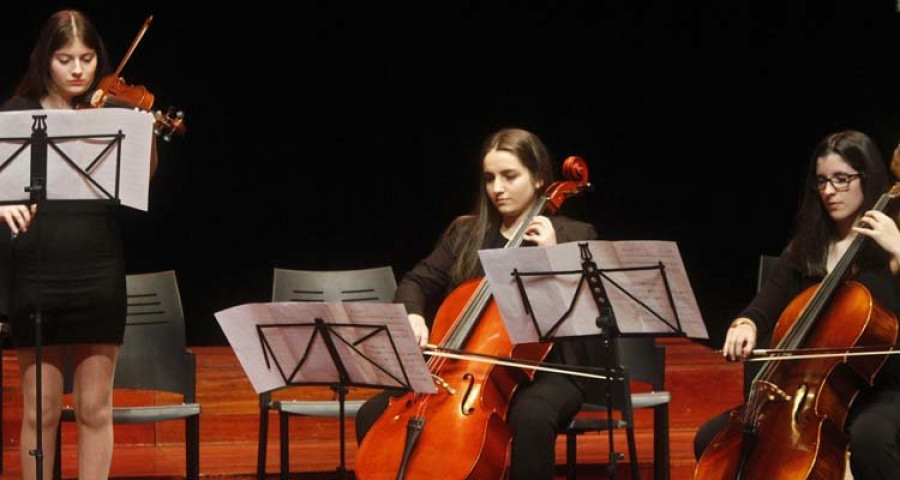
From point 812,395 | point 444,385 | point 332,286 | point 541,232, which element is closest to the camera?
point 812,395

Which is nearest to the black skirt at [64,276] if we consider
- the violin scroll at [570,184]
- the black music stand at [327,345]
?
the black music stand at [327,345]

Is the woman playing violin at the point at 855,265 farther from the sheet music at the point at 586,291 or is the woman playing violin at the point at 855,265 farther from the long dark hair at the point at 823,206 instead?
the sheet music at the point at 586,291

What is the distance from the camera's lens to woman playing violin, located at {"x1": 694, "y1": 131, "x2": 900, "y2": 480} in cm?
301

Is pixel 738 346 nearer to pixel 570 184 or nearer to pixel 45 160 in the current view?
pixel 570 184

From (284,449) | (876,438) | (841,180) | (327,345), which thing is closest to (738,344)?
(876,438)

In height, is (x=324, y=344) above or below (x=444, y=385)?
above

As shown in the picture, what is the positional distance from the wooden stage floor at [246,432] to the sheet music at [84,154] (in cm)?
146

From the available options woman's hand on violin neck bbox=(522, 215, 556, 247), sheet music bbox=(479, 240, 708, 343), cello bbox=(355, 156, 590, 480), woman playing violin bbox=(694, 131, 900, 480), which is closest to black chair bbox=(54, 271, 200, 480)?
cello bbox=(355, 156, 590, 480)

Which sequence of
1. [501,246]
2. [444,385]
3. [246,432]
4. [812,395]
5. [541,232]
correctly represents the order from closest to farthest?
[812,395] → [444,385] → [541,232] → [501,246] → [246,432]

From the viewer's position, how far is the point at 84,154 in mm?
2893

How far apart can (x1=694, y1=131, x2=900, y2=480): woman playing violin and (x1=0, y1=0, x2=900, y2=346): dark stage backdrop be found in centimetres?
241

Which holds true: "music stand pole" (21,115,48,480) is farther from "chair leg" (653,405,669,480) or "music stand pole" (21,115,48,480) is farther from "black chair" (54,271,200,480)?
"chair leg" (653,405,669,480)

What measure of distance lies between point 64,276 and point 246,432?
1628mm

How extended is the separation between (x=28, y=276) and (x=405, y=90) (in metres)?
2.69
